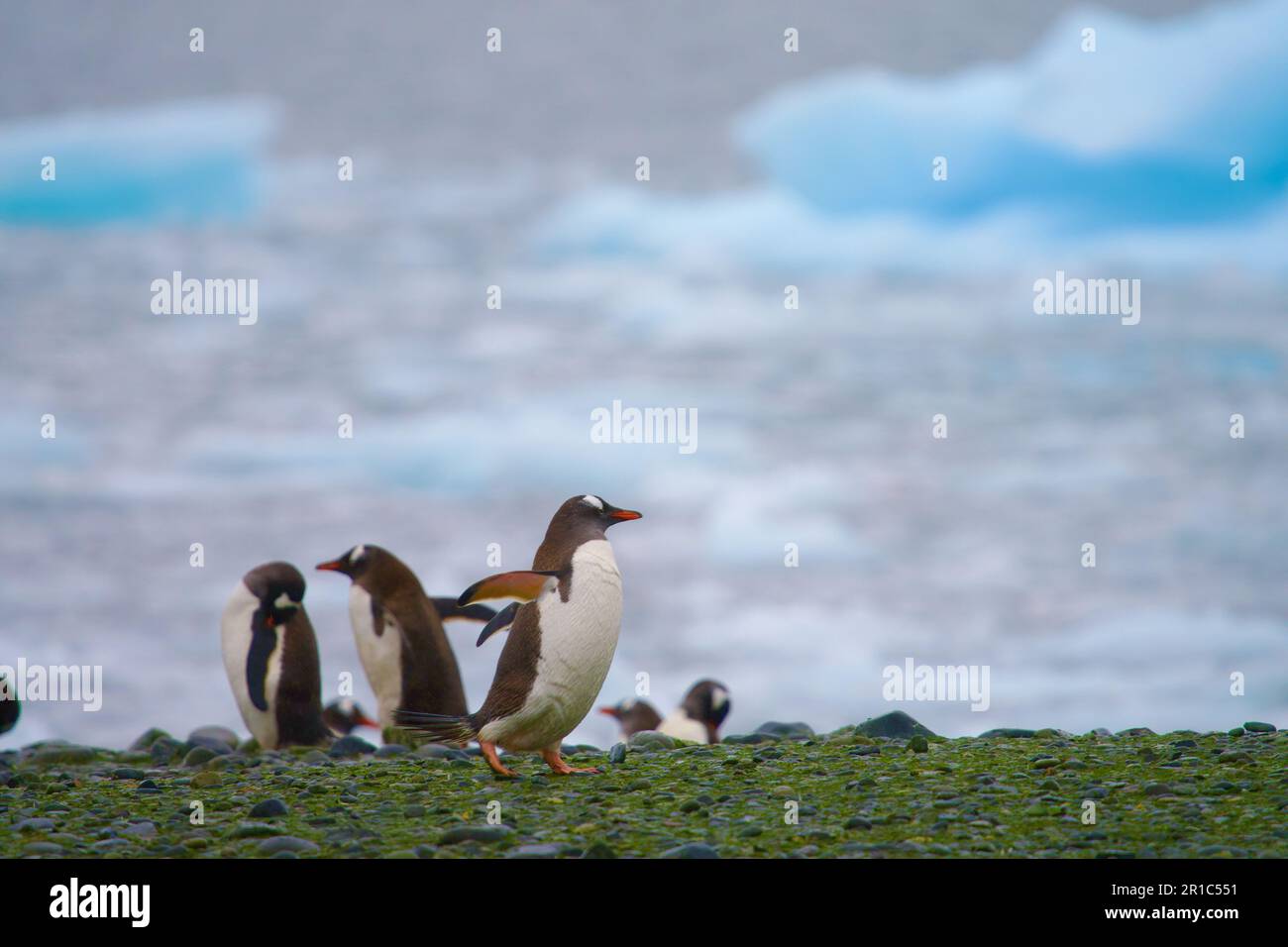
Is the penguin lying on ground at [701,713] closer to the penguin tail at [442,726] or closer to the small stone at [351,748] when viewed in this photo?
the small stone at [351,748]

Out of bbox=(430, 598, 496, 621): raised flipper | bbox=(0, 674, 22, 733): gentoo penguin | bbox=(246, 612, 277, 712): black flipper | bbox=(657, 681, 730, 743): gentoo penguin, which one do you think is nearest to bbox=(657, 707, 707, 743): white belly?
bbox=(657, 681, 730, 743): gentoo penguin

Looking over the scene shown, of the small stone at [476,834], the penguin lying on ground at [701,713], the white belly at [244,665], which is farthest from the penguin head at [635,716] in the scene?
the small stone at [476,834]

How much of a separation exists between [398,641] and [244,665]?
1028mm

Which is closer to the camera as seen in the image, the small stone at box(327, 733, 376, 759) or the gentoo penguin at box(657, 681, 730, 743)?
the small stone at box(327, 733, 376, 759)

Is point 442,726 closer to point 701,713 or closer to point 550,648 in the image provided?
point 550,648

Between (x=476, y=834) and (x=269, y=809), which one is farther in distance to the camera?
(x=269, y=809)

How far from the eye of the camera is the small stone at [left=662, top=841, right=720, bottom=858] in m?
4.47

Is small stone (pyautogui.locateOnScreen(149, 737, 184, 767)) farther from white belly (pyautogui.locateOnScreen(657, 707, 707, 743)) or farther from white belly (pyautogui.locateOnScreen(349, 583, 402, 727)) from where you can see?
white belly (pyautogui.locateOnScreen(657, 707, 707, 743))

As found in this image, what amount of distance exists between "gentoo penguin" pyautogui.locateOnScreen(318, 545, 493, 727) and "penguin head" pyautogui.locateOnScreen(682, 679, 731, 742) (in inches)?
109

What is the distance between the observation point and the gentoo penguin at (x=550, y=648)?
18.4 ft

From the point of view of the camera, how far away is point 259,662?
8445 millimetres

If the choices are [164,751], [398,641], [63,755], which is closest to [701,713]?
[398,641]

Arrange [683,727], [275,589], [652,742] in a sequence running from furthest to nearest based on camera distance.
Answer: [683,727] < [275,589] < [652,742]
